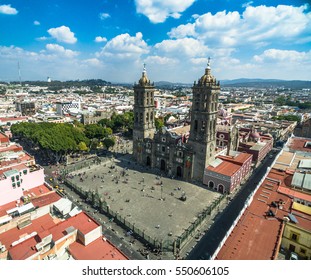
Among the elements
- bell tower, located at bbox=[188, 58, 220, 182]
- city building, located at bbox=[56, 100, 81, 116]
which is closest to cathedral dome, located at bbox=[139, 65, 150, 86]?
bell tower, located at bbox=[188, 58, 220, 182]

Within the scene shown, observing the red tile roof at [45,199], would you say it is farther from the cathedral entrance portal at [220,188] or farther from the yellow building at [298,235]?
the cathedral entrance portal at [220,188]

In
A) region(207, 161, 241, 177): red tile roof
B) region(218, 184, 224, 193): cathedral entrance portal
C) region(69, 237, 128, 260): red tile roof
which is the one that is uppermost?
region(69, 237, 128, 260): red tile roof

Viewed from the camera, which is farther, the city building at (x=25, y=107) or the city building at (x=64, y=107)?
the city building at (x=64, y=107)

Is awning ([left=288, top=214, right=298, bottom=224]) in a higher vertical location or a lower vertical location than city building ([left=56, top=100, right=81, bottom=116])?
lower

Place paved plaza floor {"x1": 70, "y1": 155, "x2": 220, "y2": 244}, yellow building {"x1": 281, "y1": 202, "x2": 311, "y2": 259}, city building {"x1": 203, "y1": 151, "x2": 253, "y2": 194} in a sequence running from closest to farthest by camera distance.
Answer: yellow building {"x1": 281, "y1": 202, "x2": 311, "y2": 259} → paved plaza floor {"x1": 70, "y1": 155, "x2": 220, "y2": 244} → city building {"x1": 203, "y1": 151, "x2": 253, "y2": 194}

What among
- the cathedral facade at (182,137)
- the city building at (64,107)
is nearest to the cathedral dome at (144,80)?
the cathedral facade at (182,137)

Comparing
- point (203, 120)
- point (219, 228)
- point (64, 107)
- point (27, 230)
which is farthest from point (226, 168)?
point (64, 107)

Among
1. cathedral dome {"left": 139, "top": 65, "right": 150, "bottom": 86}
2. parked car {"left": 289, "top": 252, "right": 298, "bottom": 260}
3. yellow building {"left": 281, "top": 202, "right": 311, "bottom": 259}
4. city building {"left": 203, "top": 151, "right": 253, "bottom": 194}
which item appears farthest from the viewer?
cathedral dome {"left": 139, "top": 65, "right": 150, "bottom": 86}

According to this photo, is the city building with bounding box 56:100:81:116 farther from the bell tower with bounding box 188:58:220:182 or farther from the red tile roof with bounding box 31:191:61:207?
the red tile roof with bounding box 31:191:61:207
